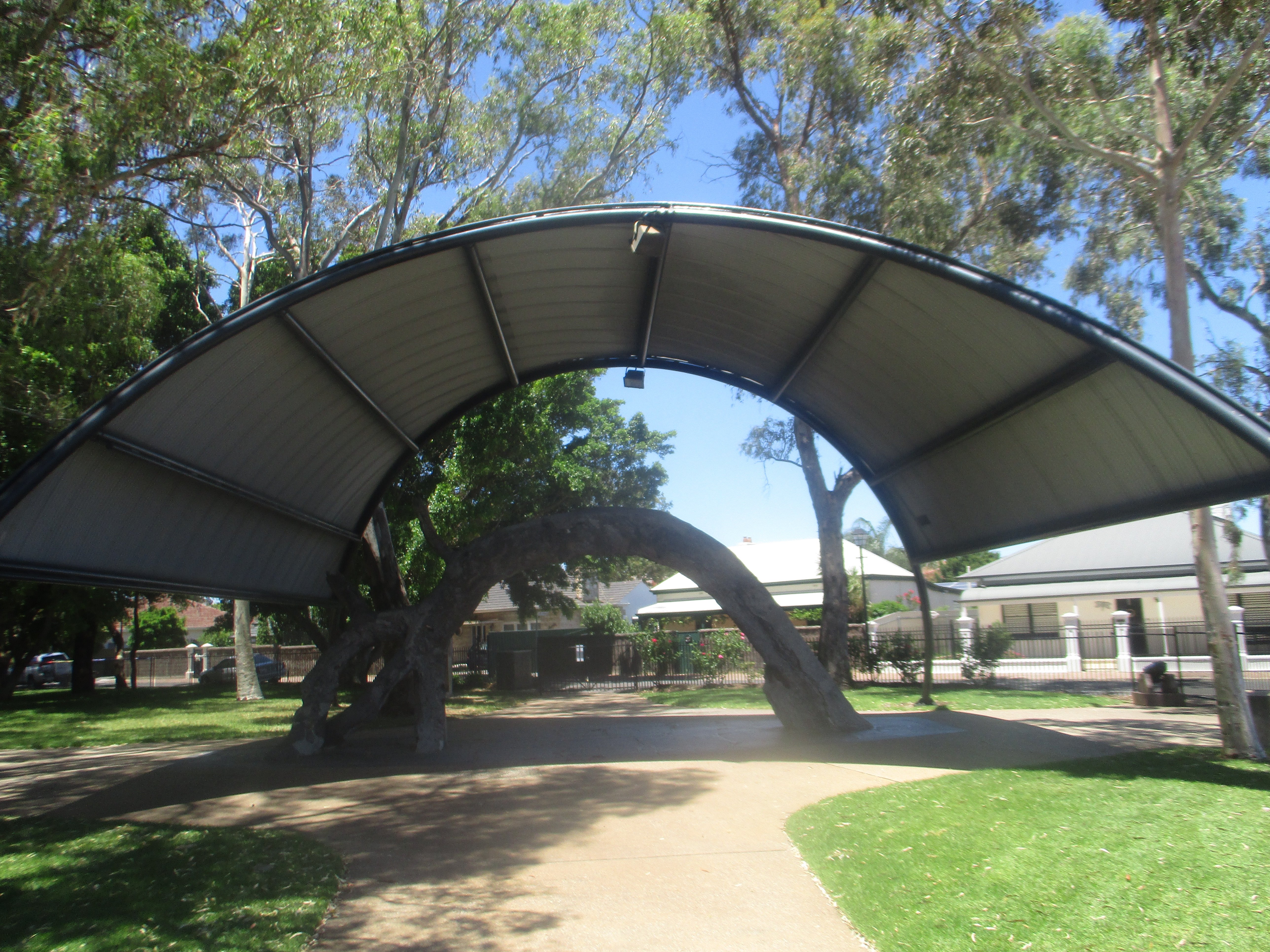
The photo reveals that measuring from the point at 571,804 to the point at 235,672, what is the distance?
31115 millimetres

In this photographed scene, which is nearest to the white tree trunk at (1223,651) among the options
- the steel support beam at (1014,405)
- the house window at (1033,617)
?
the steel support beam at (1014,405)

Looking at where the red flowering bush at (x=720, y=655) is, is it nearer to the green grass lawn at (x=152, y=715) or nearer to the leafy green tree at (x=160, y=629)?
the green grass lawn at (x=152, y=715)

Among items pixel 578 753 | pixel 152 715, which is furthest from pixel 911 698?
pixel 152 715

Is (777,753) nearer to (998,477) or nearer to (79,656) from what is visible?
(998,477)

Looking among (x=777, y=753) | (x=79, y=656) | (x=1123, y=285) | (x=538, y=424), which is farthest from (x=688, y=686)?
(x=79, y=656)

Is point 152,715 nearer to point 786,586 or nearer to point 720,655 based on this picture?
point 720,655

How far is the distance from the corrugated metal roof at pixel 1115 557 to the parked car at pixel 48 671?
39848 millimetres

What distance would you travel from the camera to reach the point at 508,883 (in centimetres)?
595

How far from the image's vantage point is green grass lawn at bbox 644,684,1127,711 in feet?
52.8

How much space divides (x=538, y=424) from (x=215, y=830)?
14404 mm

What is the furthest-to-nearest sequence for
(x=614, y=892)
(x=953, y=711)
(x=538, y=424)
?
(x=538, y=424) < (x=953, y=711) < (x=614, y=892)

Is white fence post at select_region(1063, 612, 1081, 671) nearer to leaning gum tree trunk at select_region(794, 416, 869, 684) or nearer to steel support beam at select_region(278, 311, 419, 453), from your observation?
leaning gum tree trunk at select_region(794, 416, 869, 684)

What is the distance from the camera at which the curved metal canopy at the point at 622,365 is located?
866cm

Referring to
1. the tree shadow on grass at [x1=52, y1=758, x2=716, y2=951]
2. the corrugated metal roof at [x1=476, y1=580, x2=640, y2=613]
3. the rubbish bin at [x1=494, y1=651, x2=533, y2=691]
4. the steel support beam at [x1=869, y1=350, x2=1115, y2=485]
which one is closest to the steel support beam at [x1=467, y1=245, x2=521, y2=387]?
the corrugated metal roof at [x1=476, y1=580, x2=640, y2=613]
